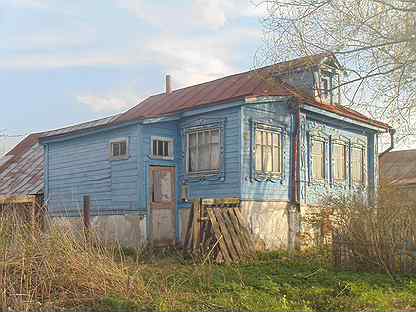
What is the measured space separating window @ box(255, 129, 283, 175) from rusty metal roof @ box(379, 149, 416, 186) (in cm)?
2107

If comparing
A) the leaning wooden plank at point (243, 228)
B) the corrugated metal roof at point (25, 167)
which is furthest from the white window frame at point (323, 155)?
the corrugated metal roof at point (25, 167)

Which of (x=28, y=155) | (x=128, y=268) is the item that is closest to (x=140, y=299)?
(x=128, y=268)

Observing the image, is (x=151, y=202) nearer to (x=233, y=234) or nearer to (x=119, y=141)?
(x=119, y=141)

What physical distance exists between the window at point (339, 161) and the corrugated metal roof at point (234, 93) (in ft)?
3.74

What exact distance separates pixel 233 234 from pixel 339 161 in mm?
7294

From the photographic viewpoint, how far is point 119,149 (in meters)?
16.6

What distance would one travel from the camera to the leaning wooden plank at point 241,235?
13.4m

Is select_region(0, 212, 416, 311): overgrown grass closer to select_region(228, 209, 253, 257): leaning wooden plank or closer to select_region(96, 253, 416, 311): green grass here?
select_region(96, 253, 416, 311): green grass

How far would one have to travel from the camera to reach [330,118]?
60.2ft

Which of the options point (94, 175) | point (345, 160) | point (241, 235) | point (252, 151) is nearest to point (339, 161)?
point (345, 160)

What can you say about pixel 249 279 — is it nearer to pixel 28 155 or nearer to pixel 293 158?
pixel 293 158

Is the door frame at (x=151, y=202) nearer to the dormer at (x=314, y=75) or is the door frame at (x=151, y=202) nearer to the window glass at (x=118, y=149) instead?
the window glass at (x=118, y=149)

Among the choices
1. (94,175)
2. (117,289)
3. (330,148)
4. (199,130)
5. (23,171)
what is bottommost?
(117,289)

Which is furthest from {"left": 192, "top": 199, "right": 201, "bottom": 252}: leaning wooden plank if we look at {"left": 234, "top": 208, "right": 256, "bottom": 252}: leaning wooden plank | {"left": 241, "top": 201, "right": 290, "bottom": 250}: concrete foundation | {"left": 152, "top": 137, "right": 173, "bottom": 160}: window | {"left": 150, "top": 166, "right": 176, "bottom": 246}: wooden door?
{"left": 152, "top": 137, "right": 173, "bottom": 160}: window
